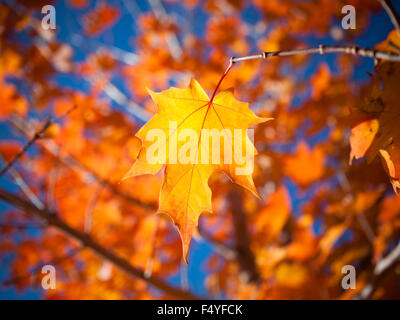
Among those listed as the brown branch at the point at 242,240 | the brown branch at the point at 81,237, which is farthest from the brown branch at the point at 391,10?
the brown branch at the point at 242,240

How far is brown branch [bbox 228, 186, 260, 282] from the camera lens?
207 inches

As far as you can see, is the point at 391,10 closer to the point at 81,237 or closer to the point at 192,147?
the point at 192,147

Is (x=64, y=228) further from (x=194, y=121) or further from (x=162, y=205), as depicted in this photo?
(x=194, y=121)

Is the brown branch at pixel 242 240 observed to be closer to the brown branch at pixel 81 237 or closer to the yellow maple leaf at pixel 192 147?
the brown branch at pixel 81 237

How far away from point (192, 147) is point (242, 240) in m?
4.53

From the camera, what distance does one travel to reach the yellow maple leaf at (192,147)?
147cm

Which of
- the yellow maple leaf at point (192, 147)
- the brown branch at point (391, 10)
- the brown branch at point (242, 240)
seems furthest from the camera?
the brown branch at point (242, 240)

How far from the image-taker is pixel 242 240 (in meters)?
5.67

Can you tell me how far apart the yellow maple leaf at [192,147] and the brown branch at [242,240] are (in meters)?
4.36

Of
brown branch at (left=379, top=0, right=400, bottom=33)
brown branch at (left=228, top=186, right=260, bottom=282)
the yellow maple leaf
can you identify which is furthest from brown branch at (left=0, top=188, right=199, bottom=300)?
brown branch at (left=228, top=186, right=260, bottom=282)

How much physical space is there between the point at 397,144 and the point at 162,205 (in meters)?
1.28

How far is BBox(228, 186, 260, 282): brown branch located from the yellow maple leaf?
4.36 m

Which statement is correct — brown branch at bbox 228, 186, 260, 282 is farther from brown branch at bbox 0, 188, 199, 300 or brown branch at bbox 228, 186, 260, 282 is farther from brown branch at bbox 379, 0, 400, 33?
brown branch at bbox 379, 0, 400, 33
